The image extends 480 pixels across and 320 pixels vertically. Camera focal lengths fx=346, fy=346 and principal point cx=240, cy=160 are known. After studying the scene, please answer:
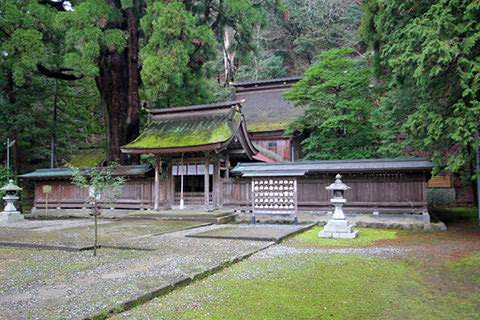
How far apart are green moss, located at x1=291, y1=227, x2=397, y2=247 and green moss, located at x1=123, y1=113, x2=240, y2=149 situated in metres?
6.61

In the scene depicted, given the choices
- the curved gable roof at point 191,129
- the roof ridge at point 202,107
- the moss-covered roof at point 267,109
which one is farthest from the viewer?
the moss-covered roof at point 267,109

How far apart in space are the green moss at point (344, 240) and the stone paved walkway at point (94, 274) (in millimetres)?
1289

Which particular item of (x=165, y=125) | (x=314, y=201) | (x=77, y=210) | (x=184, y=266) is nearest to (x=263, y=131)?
(x=165, y=125)

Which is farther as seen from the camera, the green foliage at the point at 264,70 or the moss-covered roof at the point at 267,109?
the green foliage at the point at 264,70

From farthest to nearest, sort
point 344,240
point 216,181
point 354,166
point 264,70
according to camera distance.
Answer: point 264,70 → point 216,181 → point 354,166 → point 344,240

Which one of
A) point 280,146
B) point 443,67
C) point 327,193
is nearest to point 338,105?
point 327,193

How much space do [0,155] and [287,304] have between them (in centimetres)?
2863

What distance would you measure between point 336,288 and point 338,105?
40.3ft

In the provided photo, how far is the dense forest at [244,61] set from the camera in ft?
31.9

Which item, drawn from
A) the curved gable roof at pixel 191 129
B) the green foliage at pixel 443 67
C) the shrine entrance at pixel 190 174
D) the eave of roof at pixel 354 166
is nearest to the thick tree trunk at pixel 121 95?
the curved gable roof at pixel 191 129

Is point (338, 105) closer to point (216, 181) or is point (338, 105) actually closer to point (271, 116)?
point (216, 181)

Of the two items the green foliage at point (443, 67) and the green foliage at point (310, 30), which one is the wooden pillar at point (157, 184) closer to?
the green foliage at point (443, 67)

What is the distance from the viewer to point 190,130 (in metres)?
17.3

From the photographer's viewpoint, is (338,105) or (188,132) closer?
(338,105)
